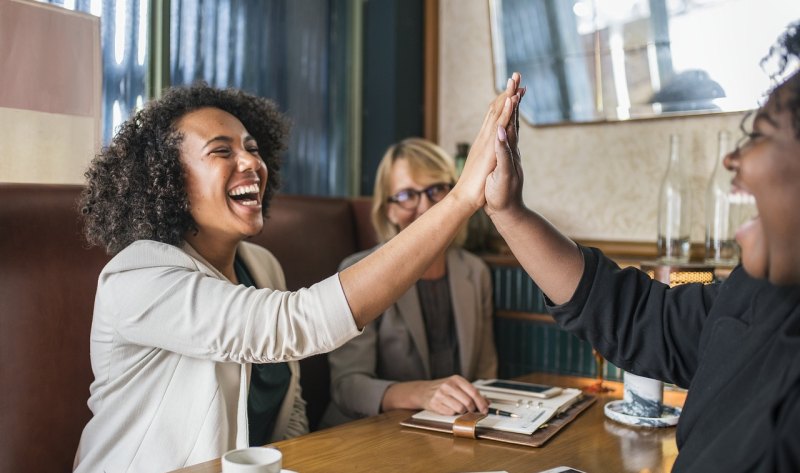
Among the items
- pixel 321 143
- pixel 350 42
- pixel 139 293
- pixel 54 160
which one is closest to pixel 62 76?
pixel 54 160

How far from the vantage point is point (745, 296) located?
0.97 metres

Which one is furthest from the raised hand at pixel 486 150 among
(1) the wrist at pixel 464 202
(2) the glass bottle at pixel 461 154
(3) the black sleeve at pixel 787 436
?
(2) the glass bottle at pixel 461 154

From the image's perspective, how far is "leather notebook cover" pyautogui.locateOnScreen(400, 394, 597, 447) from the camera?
1.31 meters

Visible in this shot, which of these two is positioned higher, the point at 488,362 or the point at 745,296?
the point at 745,296

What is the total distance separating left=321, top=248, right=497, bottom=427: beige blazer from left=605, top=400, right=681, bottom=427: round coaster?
63cm

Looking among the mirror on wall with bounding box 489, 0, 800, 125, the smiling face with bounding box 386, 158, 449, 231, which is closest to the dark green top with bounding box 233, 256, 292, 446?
the smiling face with bounding box 386, 158, 449, 231

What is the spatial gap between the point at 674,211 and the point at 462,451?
150 cm

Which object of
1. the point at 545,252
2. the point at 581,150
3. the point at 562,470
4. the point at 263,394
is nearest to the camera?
the point at 562,470

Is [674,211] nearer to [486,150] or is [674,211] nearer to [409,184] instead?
[409,184]

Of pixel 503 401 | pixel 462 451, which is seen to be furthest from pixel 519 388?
pixel 462 451

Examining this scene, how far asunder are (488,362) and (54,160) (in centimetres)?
153

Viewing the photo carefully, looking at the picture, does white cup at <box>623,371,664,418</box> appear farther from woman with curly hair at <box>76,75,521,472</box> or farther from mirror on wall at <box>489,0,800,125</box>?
mirror on wall at <box>489,0,800,125</box>

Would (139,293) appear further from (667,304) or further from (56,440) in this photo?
(667,304)

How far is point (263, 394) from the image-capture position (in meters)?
1.75
